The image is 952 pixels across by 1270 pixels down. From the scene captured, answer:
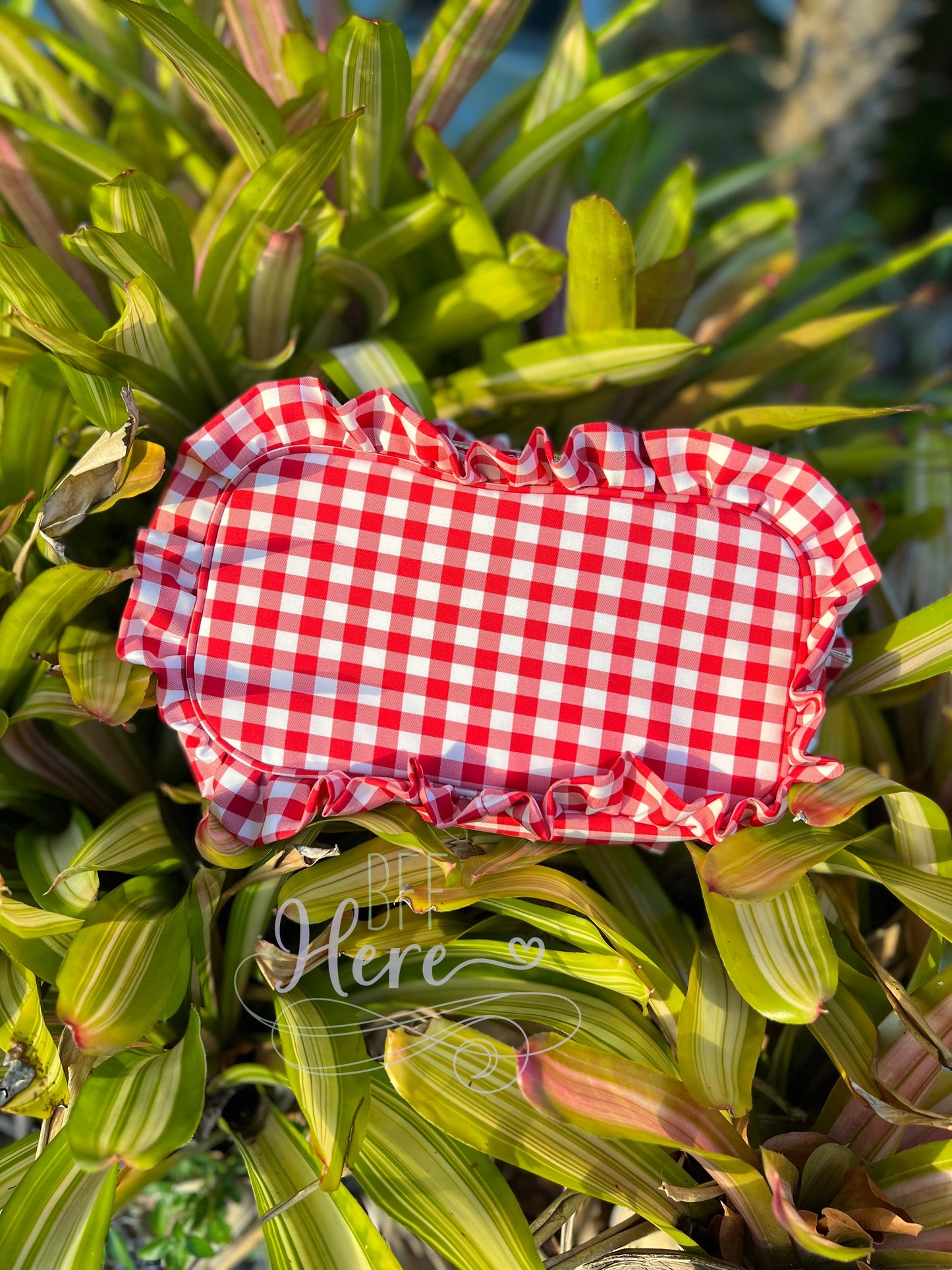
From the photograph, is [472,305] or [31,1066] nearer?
[31,1066]

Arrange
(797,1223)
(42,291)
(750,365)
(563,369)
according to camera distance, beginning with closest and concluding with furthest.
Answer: (797,1223) → (42,291) → (563,369) → (750,365)

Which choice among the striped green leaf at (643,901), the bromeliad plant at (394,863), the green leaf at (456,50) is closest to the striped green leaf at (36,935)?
the bromeliad plant at (394,863)

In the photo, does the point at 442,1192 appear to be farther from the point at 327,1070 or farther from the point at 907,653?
the point at 907,653

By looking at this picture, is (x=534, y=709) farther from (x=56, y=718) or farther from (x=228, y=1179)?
(x=228, y=1179)

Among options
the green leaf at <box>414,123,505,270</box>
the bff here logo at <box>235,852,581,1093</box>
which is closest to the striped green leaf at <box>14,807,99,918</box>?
the bff here logo at <box>235,852,581,1093</box>

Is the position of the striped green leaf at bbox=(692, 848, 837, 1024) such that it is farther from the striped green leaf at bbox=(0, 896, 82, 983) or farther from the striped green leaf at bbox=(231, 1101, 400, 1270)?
the striped green leaf at bbox=(0, 896, 82, 983)

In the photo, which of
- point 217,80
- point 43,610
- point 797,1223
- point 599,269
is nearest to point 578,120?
point 599,269

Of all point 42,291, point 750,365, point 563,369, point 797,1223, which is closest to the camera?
point 797,1223
